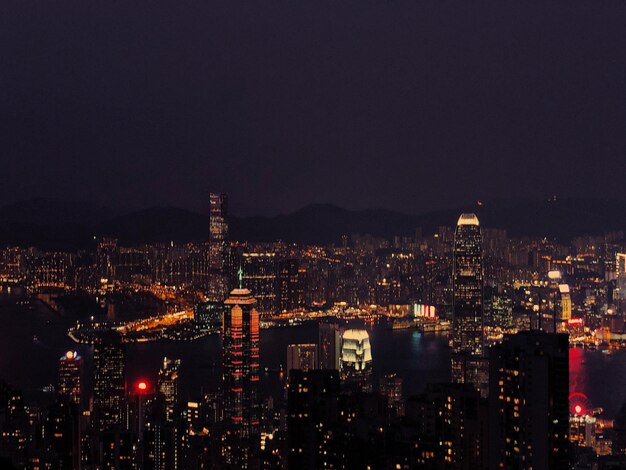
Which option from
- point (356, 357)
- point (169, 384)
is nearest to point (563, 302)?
point (356, 357)

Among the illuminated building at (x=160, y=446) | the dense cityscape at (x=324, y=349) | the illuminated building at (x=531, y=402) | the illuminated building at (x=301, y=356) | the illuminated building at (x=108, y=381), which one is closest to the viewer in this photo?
the illuminated building at (x=531, y=402)

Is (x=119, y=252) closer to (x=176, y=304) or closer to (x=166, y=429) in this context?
(x=176, y=304)

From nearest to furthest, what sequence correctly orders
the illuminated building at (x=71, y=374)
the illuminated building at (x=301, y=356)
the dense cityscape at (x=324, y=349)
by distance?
the dense cityscape at (x=324, y=349), the illuminated building at (x=71, y=374), the illuminated building at (x=301, y=356)

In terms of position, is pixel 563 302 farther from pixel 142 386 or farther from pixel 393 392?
pixel 142 386

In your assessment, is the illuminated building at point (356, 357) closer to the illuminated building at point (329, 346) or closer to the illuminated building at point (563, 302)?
the illuminated building at point (329, 346)

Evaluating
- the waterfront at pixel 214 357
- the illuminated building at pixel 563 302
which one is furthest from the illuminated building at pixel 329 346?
A: the illuminated building at pixel 563 302

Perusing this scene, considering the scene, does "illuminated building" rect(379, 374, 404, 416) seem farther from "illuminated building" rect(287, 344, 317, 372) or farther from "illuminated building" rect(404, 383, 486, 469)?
"illuminated building" rect(287, 344, 317, 372)

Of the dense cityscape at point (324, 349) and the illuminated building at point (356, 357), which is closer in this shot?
the dense cityscape at point (324, 349)

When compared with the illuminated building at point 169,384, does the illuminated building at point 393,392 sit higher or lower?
higher
